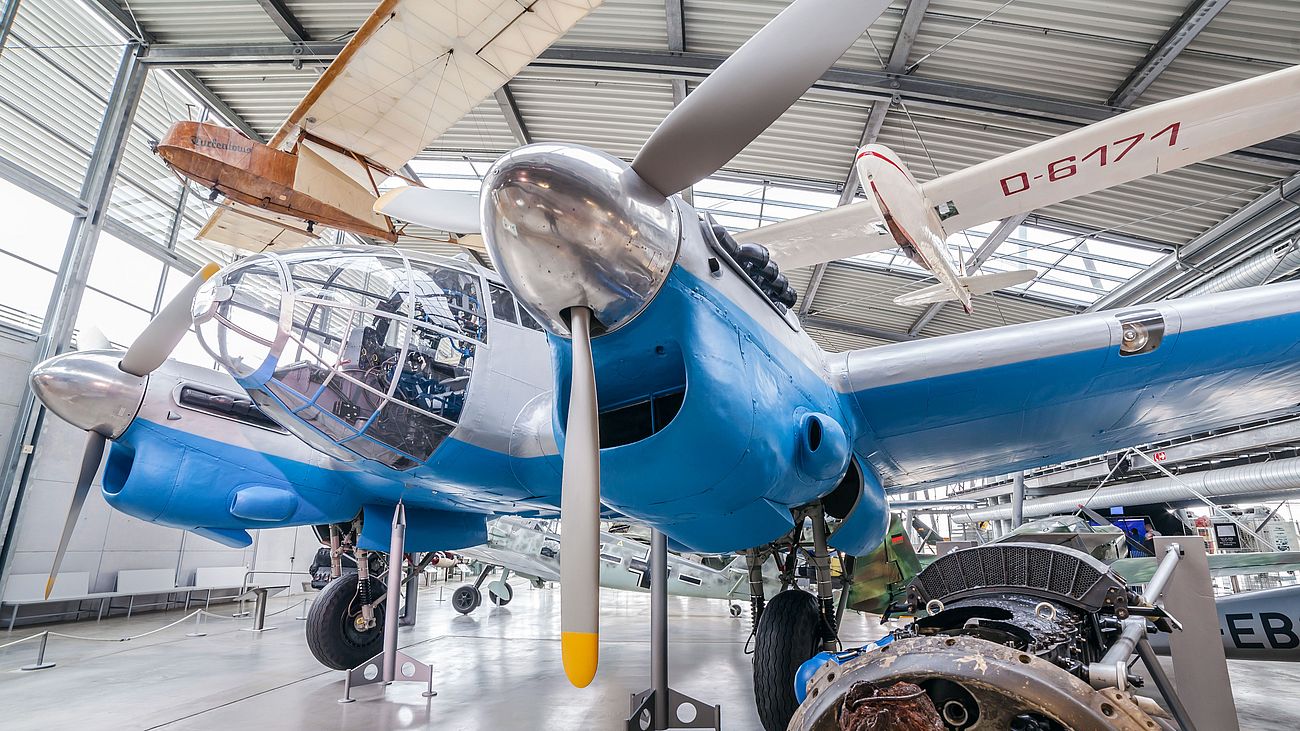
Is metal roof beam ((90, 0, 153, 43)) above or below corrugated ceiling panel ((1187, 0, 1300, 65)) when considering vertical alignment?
above

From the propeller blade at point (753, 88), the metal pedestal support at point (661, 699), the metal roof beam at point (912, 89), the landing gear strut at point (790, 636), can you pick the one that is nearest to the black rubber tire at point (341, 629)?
the metal pedestal support at point (661, 699)

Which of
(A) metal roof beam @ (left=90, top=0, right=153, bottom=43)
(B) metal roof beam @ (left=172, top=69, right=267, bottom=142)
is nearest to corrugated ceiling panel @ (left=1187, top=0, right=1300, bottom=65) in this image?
(B) metal roof beam @ (left=172, top=69, right=267, bottom=142)

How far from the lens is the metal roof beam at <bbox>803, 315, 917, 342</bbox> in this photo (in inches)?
701

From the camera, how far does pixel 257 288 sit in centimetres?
368

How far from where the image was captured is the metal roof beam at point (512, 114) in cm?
1020

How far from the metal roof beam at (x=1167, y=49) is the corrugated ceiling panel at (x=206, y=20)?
40.2 ft

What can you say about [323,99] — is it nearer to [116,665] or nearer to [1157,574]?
[116,665]

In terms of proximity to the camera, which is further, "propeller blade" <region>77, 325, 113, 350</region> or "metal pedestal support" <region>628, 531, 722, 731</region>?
"propeller blade" <region>77, 325, 113, 350</region>

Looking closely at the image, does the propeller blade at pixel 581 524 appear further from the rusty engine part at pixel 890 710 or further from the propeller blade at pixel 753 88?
the rusty engine part at pixel 890 710

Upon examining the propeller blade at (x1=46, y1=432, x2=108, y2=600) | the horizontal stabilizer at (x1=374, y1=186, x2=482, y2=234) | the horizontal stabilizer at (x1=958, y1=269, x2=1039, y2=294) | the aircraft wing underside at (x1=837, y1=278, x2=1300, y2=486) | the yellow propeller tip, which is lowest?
the yellow propeller tip

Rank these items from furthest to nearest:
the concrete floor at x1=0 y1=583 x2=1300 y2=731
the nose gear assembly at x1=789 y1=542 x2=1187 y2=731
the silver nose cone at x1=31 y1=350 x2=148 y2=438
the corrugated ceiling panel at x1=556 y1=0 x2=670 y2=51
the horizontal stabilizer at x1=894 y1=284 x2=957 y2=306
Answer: the horizontal stabilizer at x1=894 y1=284 x2=957 y2=306, the corrugated ceiling panel at x1=556 y1=0 x2=670 y2=51, the silver nose cone at x1=31 y1=350 x2=148 y2=438, the concrete floor at x1=0 y1=583 x2=1300 y2=731, the nose gear assembly at x1=789 y1=542 x2=1187 y2=731

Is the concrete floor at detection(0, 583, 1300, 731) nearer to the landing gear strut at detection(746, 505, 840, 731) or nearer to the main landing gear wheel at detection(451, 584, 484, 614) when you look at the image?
the landing gear strut at detection(746, 505, 840, 731)

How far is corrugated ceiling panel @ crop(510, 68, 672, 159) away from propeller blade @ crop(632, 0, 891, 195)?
7.77 meters

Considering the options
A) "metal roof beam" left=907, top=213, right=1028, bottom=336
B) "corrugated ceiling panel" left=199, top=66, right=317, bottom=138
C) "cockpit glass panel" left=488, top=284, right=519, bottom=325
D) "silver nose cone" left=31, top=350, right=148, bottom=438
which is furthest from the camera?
"metal roof beam" left=907, top=213, right=1028, bottom=336
